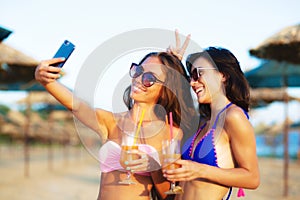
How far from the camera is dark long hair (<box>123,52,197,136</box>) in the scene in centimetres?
186

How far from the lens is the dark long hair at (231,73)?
1737mm

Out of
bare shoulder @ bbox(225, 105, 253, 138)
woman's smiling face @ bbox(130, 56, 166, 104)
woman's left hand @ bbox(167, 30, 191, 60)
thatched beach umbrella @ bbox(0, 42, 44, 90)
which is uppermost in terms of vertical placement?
woman's left hand @ bbox(167, 30, 191, 60)

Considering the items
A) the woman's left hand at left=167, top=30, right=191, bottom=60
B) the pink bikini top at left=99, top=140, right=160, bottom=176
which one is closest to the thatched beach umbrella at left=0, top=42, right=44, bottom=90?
the woman's left hand at left=167, top=30, right=191, bottom=60

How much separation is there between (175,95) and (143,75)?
0.60 ft

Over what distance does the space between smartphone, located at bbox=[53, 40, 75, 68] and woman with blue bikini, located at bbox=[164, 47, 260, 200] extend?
0.50 m

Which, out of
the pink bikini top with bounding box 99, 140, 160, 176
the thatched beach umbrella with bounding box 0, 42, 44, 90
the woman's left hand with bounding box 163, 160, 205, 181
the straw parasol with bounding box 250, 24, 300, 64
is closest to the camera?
the woman's left hand with bounding box 163, 160, 205, 181

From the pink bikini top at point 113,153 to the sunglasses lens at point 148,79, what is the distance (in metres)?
0.25

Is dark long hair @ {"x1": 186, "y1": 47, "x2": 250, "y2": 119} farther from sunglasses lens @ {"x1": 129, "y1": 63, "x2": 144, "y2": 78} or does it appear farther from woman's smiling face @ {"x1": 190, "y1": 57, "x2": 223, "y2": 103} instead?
sunglasses lens @ {"x1": 129, "y1": 63, "x2": 144, "y2": 78}

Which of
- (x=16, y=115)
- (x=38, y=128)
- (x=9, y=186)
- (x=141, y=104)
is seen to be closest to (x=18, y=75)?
(x=9, y=186)

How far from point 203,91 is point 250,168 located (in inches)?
14.0

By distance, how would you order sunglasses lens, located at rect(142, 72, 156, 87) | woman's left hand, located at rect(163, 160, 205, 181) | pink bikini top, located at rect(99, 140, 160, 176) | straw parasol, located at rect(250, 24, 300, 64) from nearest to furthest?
woman's left hand, located at rect(163, 160, 205, 181) → pink bikini top, located at rect(99, 140, 160, 176) → sunglasses lens, located at rect(142, 72, 156, 87) → straw parasol, located at rect(250, 24, 300, 64)

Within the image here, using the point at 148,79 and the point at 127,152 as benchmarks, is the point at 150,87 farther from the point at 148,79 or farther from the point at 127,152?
the point at 127,152

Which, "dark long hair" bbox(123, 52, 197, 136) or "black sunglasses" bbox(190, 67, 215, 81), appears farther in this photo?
"dark long hair" bbox(123, 52, 197, 136)

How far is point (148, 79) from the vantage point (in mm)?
1812
